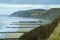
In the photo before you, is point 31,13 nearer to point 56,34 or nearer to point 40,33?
point 40,33

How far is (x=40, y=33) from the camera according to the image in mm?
2387

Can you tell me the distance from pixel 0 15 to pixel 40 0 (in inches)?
32.8

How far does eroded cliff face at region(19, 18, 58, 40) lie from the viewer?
236cm

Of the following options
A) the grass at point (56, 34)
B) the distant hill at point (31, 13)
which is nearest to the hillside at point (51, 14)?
the distant hill at point (31, 13)

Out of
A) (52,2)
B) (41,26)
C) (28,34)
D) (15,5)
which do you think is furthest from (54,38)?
(15,5)

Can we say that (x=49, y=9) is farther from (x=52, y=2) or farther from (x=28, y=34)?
(x=28, y=34)

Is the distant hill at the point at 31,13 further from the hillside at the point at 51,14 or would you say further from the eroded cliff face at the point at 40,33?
the eroded cliff face at the point at 40,33

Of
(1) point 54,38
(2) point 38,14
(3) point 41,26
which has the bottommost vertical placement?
(1) point 54,38

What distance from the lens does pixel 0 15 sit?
2.44 meters

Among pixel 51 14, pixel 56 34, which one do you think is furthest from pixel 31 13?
pixel 56 34

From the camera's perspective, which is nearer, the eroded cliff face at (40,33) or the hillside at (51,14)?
the eroded cliff face at (40,33)

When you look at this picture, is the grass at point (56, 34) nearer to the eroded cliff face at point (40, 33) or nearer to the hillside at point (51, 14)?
the eroded cliff face at point (40, 33)

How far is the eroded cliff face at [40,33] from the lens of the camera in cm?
236

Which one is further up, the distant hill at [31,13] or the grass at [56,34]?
the distant hill at [31,13]
